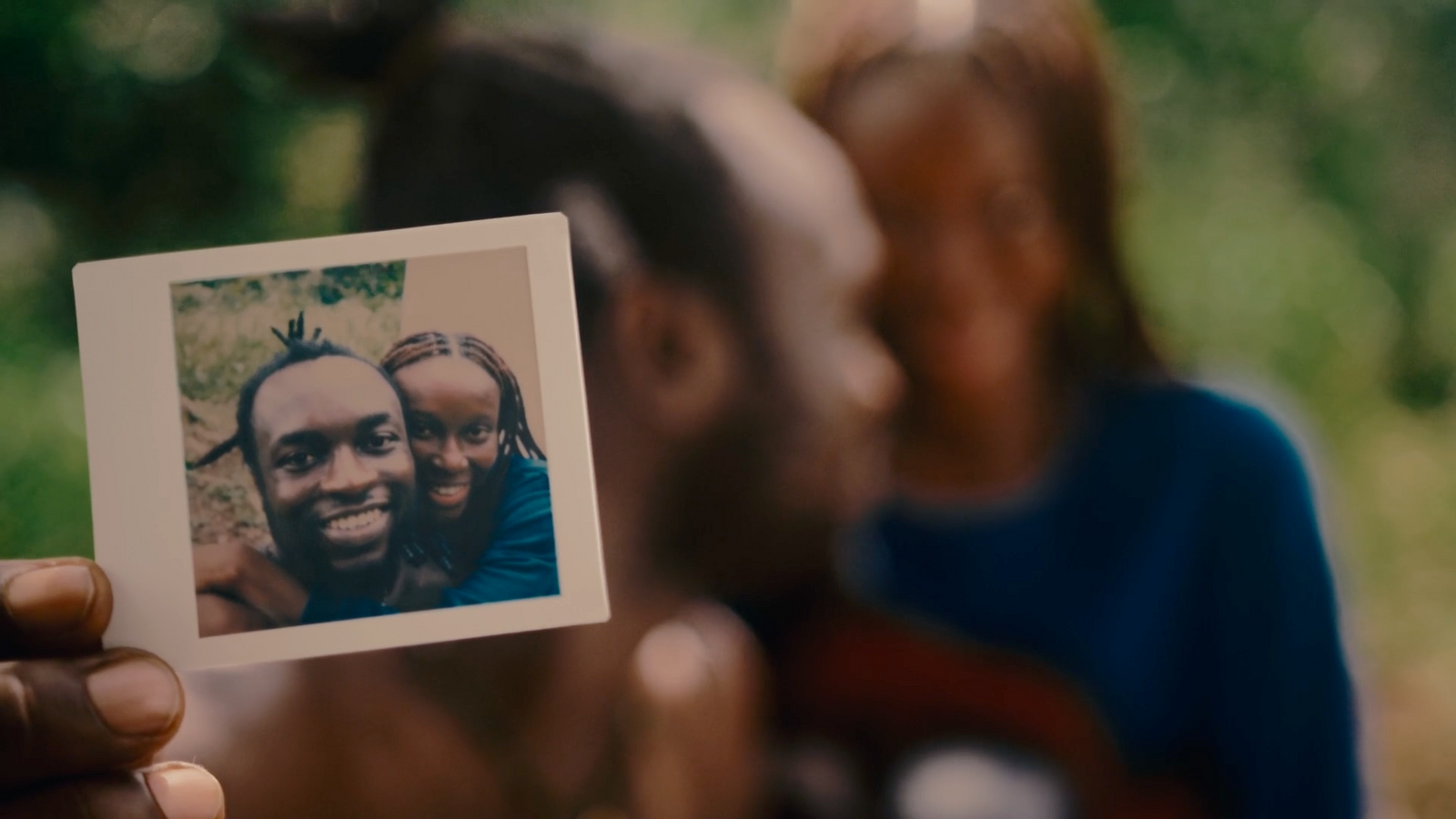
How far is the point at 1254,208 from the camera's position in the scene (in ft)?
2.81

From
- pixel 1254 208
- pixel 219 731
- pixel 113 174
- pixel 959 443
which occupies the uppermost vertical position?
pixel 113 174

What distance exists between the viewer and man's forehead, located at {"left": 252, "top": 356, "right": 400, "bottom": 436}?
649mm

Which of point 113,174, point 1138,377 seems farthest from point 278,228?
point 1138,377

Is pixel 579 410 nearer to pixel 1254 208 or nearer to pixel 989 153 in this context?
pixel 989 153

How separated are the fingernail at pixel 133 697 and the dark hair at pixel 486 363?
8.6 inches

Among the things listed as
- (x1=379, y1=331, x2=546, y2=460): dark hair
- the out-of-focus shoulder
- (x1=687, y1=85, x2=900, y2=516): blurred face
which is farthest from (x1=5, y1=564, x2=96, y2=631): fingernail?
the out-of-focus shoulder

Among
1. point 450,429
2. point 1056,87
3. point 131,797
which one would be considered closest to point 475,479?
point 450,429

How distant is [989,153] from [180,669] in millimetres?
680

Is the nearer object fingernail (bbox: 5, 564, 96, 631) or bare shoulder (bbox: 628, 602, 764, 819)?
fingernail (bbox: 5, 564, 96, 631)

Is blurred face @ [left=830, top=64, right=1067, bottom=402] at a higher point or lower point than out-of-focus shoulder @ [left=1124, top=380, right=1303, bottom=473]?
higher

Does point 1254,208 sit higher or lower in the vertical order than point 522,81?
lower

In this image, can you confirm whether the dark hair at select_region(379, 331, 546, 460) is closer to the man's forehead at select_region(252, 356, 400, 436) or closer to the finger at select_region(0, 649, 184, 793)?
the man's forehead at select_region(252, 356, 400, 436)

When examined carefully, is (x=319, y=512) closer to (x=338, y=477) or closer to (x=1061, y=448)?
(x=338, y=477)

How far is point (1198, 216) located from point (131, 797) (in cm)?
86
